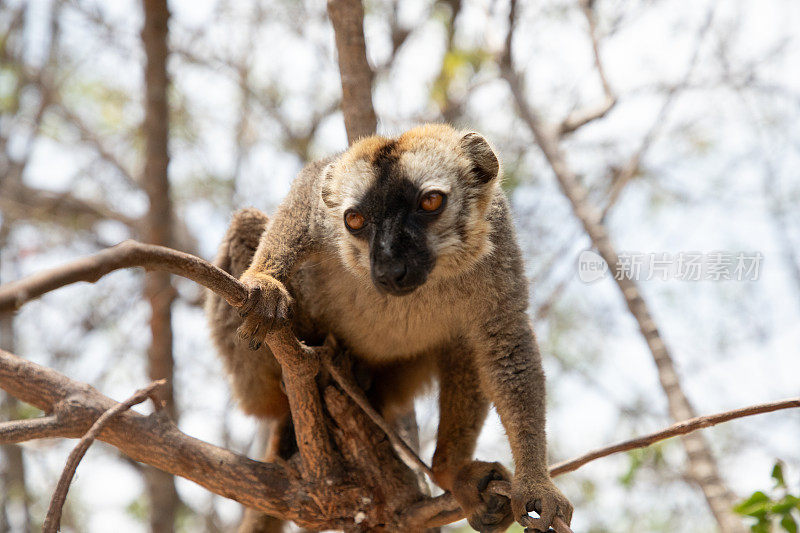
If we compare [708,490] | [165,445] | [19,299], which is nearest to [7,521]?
[165,445]

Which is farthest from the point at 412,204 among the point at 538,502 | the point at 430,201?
the point at 538,502

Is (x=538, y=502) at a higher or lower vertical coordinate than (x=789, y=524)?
higher

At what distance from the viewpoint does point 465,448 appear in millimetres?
3451

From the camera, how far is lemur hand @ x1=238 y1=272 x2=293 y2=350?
256 centimetres

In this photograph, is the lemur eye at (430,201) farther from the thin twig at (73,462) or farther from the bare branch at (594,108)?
the bare branch at (594,108)

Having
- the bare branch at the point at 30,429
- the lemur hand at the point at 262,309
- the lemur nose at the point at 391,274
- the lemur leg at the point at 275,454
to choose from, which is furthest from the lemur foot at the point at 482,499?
the bare branch at the point at 30,429

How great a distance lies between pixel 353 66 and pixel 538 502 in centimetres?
296

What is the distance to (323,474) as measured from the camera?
3.26 m

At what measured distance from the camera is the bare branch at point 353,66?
14.6ft

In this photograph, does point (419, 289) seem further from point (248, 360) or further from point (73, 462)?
point (73, 462)

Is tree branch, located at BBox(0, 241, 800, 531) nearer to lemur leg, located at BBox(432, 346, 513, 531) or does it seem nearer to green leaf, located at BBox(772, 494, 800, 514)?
lemur leg, located at BBox(432, 346, 513, 531)

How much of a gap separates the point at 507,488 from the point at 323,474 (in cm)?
87

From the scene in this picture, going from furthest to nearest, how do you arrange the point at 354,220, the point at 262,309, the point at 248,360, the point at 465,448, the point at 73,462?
1. the point at 248,360
2. the point at 465,448
3. the point at 354,220
4. the point at 262,309
5. the point at 73,462

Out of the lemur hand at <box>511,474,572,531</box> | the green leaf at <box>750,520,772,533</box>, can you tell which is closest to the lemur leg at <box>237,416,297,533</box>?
the lemur hand at <box>511,474,572,531</box>
